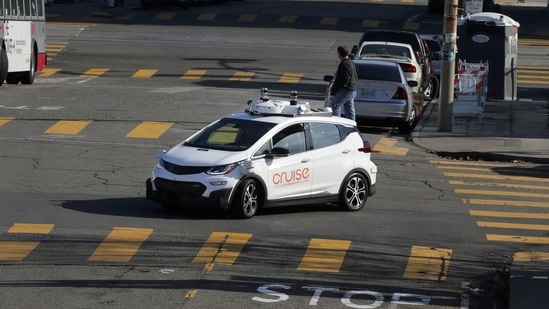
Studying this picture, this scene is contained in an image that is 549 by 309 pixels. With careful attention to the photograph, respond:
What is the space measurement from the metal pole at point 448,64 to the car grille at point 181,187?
1142 centimetres

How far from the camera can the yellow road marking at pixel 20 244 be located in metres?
14.0

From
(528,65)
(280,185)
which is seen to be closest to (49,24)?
(528,65)

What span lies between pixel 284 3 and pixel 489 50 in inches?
1224

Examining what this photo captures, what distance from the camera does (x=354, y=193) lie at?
18.0 metres

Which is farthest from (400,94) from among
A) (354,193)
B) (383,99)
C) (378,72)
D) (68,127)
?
(354,193)

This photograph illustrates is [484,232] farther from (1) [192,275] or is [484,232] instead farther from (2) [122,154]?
(2) [122,154]

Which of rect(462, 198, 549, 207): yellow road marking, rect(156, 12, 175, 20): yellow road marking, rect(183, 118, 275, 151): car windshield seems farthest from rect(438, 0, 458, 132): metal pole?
rect(156, 12, 175, 20): yellow road marking

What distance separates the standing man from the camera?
2372 cm

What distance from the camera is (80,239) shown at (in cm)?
1498

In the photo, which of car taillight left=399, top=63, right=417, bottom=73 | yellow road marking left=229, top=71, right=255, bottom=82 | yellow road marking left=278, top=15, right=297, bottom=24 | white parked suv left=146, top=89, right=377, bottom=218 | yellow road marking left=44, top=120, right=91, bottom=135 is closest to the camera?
white parked suv left=146, top=89, right=377, bottom=218

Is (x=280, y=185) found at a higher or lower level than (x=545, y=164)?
higher

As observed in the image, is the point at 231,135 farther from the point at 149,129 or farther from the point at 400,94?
the point at 400,94

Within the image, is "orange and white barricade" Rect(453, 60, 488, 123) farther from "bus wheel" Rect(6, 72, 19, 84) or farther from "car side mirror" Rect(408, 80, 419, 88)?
"bus wheel" Rect(6, 72, 19, 84)

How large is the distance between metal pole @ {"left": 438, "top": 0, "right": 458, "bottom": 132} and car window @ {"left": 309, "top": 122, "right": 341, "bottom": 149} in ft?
29.0
